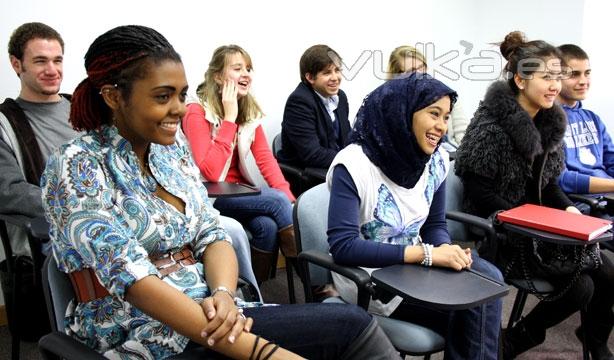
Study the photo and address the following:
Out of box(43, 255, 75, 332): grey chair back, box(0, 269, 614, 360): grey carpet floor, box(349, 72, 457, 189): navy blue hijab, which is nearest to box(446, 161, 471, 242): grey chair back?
box(0, 269, 614, 360): grey carpet floor

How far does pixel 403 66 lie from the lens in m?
3.33

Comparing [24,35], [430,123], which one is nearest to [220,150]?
[24,35]

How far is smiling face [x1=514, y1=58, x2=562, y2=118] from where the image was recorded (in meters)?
2.20

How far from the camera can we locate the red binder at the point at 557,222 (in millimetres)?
1729

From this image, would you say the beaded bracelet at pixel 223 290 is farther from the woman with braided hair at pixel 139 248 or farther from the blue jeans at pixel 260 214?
the blue jeans at pixel 260 214

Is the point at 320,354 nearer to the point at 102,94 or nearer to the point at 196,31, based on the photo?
the point at 102,94

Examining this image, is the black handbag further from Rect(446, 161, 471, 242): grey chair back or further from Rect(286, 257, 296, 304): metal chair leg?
Rect(286, 257, 296, 304): metal chair leg

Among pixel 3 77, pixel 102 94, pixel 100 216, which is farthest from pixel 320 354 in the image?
pixel 3 77

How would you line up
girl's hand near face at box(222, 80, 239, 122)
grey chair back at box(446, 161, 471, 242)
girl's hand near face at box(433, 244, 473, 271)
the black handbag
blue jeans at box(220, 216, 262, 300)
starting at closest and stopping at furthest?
girl's hand near face at box(433, 244, 473, 271) → blue jeans at box(220, 216, 262, 300) → the black handbag → grey chair back at box(446, 161, 471, 242) → girl's hand near face at box(222, 80, 239, 122)

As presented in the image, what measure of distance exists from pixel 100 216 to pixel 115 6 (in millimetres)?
1852

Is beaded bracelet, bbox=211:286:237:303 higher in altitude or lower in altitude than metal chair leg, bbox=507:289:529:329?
higher

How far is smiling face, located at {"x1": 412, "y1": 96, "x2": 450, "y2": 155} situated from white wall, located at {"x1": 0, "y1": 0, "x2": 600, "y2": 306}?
5.41 feet

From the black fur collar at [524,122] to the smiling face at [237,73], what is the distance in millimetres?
1117

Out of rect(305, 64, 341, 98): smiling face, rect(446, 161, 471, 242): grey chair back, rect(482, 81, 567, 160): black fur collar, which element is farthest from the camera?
rect(305, 64, 341, 98): smiling face
